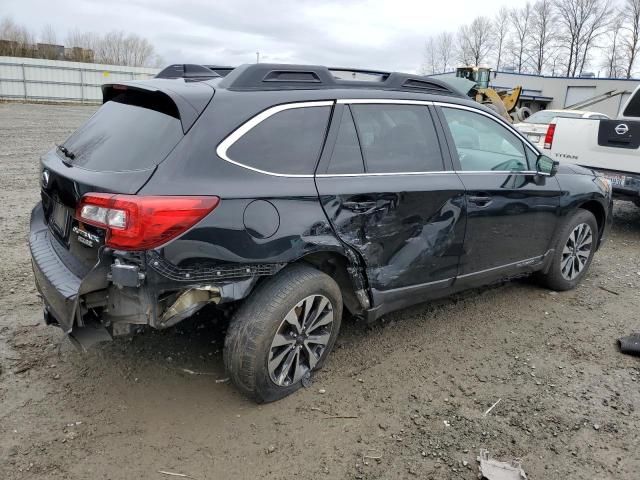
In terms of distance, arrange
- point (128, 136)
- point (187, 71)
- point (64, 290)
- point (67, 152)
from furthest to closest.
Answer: point (187, 71), point (67, 152), point (128, 136), point (64, 290)

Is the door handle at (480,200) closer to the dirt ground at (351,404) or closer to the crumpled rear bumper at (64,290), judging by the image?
the dirt ground at (351,404)

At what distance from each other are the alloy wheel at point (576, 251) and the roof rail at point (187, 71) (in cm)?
336

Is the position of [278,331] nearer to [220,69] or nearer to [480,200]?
[480,200]

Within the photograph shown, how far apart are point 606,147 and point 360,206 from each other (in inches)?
205

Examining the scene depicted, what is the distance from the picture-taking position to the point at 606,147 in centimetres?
692

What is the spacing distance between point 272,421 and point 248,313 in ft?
2.07

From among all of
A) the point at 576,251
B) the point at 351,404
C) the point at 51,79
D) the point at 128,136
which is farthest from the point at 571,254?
the point at 51,79

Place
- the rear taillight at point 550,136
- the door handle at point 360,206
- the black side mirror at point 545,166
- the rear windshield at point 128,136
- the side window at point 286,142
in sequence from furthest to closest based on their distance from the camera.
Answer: the rear taillight at point 550,136
the black side mirror at point 545,166
the door handle at point 360,206
the side window at point 286,142
the rear windshield at point 128,136

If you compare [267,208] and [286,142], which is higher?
[286,142]

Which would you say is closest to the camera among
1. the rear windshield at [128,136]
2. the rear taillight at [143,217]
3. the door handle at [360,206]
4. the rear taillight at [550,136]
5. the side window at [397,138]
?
the rear taillight at [143,217]

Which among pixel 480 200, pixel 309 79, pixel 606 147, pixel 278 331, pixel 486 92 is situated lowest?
pixel 278 331

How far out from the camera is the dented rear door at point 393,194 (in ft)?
10.3

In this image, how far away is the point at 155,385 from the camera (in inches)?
127

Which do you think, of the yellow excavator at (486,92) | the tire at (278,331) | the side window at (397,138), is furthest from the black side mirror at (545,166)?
the yellow excavator at (486,92)
